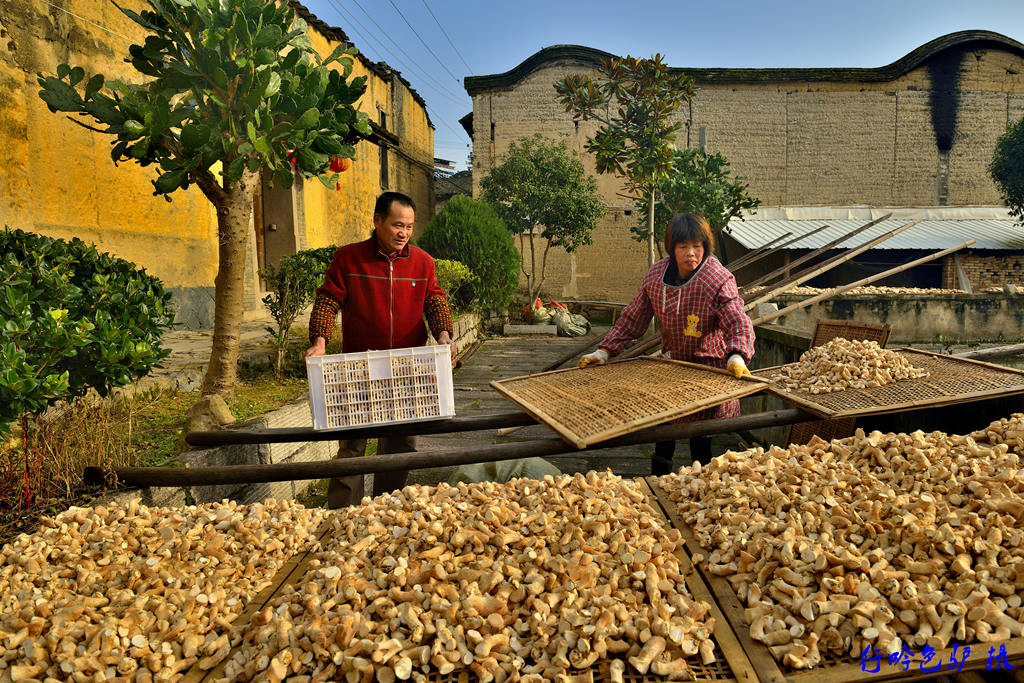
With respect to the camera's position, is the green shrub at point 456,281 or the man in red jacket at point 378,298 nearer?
the man in red jacket at point 378,298

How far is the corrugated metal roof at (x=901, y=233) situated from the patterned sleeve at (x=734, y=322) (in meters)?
9.90

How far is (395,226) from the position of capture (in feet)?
9.44

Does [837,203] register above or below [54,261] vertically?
above

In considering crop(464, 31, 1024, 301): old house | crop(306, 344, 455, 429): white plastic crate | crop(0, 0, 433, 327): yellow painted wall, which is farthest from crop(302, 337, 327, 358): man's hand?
crop(464, 31, 1024, 301): old house

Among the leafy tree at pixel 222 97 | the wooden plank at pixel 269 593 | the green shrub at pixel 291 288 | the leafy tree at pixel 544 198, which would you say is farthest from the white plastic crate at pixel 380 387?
the leafy tree at pixel 544 198

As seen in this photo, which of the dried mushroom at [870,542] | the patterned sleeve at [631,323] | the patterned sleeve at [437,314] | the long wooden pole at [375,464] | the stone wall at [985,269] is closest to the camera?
the dried mushroom at [870,542]

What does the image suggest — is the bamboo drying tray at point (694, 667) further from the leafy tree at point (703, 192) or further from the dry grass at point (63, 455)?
the leafy tree at point (703, 192)

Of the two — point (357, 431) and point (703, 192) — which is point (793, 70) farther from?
point (357, 431)

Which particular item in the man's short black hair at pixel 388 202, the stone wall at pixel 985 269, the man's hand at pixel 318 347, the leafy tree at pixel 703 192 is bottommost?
the man's hand at pixel 318 347

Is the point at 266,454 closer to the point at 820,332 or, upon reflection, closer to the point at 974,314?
the point at 820,332

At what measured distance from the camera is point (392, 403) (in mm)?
2387

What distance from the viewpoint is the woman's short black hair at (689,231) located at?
3.07 metres

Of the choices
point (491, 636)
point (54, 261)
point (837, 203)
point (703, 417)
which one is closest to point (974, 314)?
point (703, 417)

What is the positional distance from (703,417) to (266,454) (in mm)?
2501
